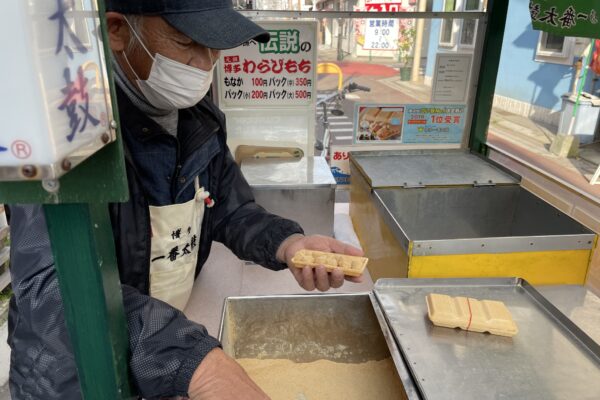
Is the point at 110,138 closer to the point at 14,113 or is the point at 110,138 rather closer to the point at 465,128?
the point at 14,113

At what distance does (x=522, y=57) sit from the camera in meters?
7.58

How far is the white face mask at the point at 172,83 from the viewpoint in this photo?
1148mm

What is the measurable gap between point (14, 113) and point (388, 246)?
5.06 feet

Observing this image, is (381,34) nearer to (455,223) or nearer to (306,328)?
→ (455,223)

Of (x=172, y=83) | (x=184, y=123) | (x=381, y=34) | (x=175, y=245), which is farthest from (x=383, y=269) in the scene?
(x=381, y=34)

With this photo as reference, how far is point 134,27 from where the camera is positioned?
1.11m

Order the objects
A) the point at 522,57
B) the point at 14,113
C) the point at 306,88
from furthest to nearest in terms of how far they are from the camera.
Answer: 1. the point at 522,57
2. the point at 306,88
3. the point at 14,113

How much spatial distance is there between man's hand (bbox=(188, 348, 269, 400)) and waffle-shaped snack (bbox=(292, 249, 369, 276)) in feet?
1.66

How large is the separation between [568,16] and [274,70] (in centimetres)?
136

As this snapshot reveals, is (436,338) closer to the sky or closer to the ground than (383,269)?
closer to the sky

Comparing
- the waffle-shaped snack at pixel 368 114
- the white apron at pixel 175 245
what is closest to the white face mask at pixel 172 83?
the white apron at pixel 175 245

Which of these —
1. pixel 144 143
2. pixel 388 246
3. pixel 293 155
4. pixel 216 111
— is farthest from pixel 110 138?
pixel 293 155

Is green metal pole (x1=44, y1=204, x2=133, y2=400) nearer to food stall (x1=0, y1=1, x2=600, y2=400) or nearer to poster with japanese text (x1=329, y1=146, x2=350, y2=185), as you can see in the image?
food stall (x1=0, y1=1, x2=600, y2=400)

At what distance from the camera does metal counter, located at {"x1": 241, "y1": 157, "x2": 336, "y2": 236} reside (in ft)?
6.62
